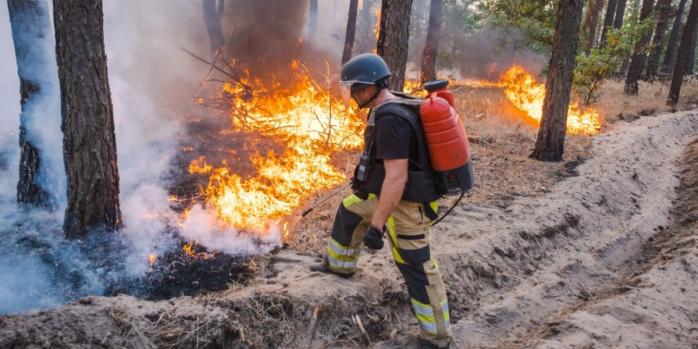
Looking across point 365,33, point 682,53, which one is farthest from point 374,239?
point 365,33

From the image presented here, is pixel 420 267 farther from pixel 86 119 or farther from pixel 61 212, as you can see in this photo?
pixel 61 212

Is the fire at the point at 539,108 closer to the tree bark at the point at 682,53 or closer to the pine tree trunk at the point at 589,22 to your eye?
the pine tree trunk at the point at 589,22

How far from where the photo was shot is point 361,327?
3656 mm

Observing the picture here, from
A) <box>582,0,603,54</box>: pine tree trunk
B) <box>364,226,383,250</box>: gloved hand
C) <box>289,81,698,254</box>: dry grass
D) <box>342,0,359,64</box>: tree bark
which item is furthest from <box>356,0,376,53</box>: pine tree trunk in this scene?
<box>364,226,383,250</box>: gloved hand

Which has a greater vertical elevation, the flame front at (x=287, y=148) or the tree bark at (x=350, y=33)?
the tree bark at (x=350, y=33)

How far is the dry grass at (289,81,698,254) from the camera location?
18.4 feet

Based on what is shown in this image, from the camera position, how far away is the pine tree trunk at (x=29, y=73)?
527 centimetres

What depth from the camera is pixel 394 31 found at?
656cm

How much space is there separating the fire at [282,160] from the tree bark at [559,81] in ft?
12.0

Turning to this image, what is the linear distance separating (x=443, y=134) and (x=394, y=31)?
4035 mm

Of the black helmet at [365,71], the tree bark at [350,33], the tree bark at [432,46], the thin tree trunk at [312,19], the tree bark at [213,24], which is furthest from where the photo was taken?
the thin tree trunk at [312,19]

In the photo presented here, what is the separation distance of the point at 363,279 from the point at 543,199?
3809 millimetres

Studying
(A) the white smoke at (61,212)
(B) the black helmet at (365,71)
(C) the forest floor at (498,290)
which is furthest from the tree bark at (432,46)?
(B) the black helmet at (365,71)

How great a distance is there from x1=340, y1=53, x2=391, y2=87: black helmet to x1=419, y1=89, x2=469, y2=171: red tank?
43 cm
